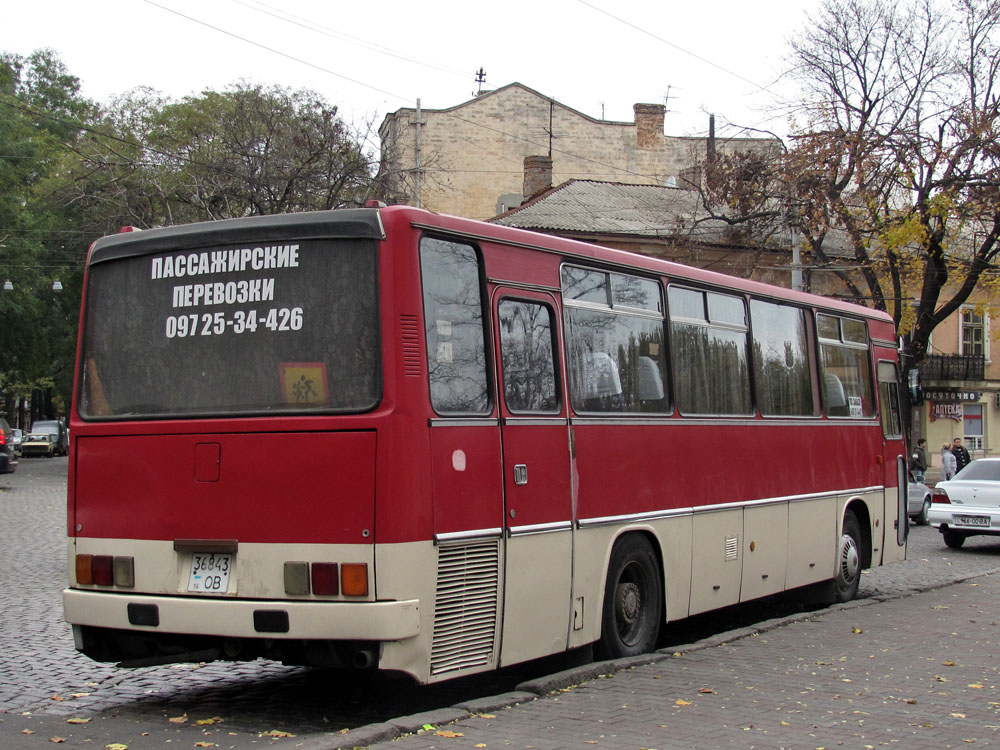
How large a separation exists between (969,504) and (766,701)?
1524 centimetres

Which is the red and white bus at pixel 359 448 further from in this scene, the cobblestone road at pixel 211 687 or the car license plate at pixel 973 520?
the car license plate at pixel 973 520

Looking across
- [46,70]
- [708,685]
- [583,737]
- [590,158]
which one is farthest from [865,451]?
[46,70]

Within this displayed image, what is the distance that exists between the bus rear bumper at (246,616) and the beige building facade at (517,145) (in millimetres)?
42714

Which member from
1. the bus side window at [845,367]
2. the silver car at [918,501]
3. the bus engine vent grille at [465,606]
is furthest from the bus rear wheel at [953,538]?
the bus engine vent grille at [465,606]

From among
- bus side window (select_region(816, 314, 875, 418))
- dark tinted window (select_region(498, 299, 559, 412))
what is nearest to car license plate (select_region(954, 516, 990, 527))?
bus side window (select_region(816, 314, 875, 418))

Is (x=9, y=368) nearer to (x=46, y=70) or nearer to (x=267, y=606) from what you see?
(x=46, y=70)

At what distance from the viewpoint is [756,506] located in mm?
11141

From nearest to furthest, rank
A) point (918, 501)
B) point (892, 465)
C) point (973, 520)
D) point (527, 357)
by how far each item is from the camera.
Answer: point (527, 357) < point (892, 465) < point (973, 520) < point (918, 501)

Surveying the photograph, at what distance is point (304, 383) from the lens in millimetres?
7180

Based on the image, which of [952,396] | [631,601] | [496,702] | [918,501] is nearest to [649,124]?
[952,396]

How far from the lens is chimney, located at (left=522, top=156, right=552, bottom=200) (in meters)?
49.8

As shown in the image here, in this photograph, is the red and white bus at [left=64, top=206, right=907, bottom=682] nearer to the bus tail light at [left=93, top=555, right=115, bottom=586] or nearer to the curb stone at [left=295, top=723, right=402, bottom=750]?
the bus tail light at [left=93, top=555, right=115, bottom=586]

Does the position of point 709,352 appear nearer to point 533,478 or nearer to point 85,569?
point 533,478

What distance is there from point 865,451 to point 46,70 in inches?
2466
